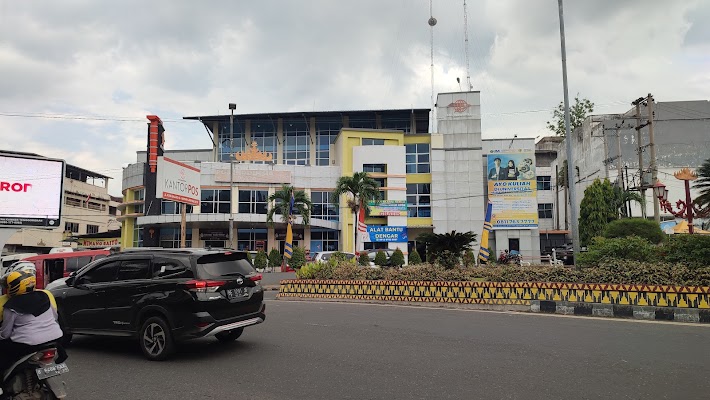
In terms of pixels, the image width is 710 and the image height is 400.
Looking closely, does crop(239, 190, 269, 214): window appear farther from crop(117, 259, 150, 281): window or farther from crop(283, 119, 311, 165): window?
crop(117, 259, 150, 281): window

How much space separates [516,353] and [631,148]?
45141 mm

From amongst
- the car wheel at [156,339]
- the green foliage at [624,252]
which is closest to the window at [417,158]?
the green foliage at [624,252]

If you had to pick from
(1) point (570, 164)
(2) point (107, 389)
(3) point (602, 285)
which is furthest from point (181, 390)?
(1) point (570, 164)

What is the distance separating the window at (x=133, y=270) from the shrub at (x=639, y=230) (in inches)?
795

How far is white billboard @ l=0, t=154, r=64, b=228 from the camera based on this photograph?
54.1 ft

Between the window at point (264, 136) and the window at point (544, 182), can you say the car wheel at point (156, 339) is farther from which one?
the window at point (544, 182)

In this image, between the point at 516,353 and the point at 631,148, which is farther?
the point at 631,148

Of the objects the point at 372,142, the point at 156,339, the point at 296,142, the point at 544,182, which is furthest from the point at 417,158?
the point at 156,339

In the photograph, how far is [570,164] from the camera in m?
16.6

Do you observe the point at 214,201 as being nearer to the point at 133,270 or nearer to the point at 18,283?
the point at 133,270

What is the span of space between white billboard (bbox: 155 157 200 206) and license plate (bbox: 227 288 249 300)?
24.2 m

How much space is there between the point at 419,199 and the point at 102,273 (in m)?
42.2

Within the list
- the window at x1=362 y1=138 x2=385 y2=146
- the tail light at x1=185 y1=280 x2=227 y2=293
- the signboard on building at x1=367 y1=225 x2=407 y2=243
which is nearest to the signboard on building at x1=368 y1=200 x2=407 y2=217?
the signboard on building at x1=367 y1=225 x2=407 y2=243

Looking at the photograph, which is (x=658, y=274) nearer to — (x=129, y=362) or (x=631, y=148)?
(x=129, y=362)
